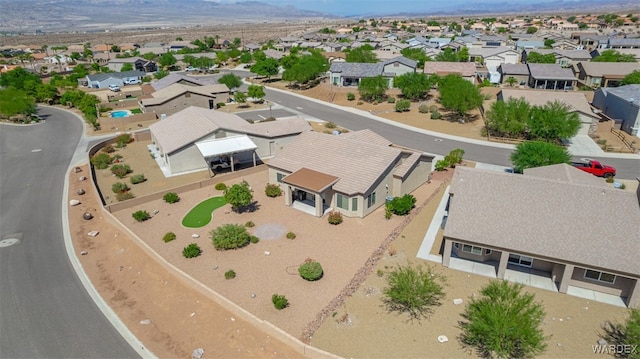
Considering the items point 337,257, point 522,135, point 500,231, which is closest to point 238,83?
point 522,135

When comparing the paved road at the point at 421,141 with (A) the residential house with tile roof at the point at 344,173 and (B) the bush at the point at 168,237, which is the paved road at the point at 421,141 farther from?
(B) the bush at the point at 168,237

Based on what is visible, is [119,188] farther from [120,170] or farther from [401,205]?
[401,205]

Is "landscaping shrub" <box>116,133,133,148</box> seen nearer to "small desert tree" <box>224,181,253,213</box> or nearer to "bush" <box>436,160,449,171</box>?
"small desert tree" <box>224,181,253,213</box>

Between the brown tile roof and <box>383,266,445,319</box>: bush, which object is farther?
the brown tile roof

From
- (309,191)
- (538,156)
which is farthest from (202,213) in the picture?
(538,156)

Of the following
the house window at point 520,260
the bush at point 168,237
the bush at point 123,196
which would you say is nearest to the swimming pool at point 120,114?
the bush at point 123,196

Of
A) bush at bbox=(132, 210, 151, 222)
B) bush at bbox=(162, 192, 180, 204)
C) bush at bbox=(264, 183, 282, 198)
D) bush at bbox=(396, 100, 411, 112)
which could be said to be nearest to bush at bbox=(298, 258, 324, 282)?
bush at bbox=(264, 183, 282, 198)

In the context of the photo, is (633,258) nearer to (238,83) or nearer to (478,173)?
(478,173)
